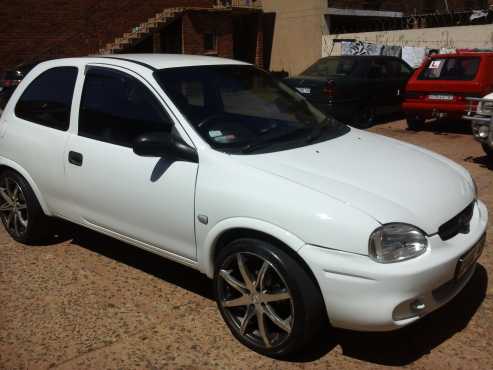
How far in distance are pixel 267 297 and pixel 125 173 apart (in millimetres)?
1345

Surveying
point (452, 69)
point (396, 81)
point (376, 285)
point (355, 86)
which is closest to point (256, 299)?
point (376, 285)

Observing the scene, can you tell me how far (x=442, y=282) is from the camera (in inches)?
116

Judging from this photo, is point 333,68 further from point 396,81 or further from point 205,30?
point 205,30

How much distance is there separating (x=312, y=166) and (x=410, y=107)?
8395 mm

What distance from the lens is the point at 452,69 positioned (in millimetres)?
10633

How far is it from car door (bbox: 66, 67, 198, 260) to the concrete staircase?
18.3 metres

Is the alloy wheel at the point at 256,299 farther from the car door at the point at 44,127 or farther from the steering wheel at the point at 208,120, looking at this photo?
the car door at the point at 44,127

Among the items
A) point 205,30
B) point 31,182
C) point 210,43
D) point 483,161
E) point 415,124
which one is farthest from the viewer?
point 210,43

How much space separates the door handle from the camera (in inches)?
159

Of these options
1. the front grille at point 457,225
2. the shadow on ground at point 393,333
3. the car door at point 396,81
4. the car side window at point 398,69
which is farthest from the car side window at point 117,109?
the car side window at point 398,69

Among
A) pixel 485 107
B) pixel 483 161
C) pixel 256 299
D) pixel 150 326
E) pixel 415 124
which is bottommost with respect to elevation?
pixel 415 124

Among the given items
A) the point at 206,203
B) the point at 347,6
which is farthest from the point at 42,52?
the point at 206,203

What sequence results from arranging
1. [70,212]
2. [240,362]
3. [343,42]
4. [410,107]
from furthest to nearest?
[343,42], [410,107], [70,212], [240,362]

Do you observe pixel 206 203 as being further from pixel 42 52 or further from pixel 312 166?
pixel 42 52
